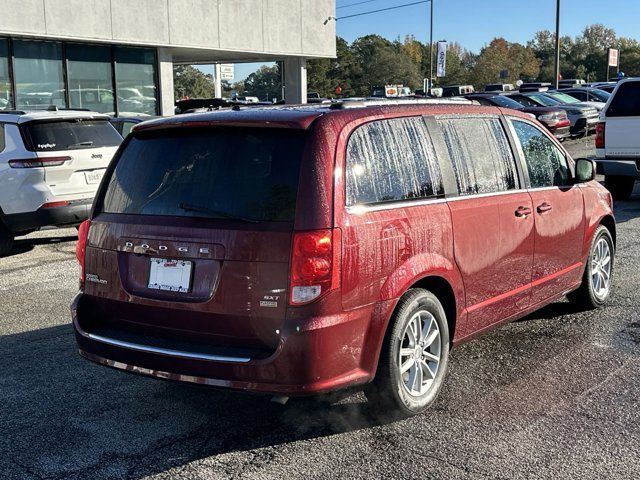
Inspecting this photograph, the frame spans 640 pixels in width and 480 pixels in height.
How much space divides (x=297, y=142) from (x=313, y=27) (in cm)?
2508

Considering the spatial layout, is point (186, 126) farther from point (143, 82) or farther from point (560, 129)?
point (560, 129)

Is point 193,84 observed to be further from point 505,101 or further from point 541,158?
point 541,158

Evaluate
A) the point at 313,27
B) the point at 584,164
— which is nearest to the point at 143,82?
the point at 313,27

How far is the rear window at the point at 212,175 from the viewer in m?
3.90

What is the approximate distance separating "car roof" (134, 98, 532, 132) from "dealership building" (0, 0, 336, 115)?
15.9 meters

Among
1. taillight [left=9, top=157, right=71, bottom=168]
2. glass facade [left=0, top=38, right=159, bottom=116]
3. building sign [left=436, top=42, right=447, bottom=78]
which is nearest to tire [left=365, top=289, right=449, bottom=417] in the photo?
taillight [left=9, top=157, right=71, bottom=168]

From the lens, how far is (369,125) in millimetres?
4230

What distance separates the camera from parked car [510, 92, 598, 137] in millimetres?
26578

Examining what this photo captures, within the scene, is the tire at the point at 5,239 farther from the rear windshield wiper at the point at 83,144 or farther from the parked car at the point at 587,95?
the parked car at the point at 587,95

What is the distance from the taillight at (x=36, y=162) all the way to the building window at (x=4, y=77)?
10898mm

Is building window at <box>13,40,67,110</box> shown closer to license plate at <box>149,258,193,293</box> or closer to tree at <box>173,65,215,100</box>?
license plate at <box>149,258,193,293</box>

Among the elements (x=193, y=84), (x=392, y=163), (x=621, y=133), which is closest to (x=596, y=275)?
(x=392, y=163)

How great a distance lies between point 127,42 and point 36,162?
13.3 m

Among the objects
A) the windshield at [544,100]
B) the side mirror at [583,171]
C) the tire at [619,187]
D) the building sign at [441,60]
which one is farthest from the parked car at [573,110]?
the side mirror at [583,171]
